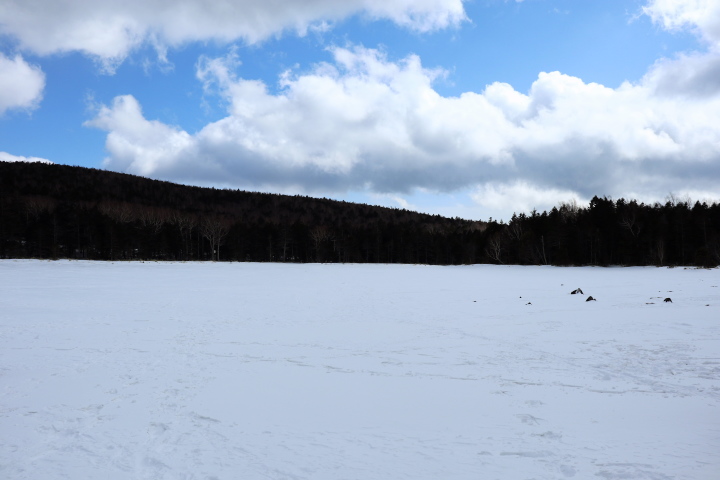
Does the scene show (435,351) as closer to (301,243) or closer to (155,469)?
(155,469)

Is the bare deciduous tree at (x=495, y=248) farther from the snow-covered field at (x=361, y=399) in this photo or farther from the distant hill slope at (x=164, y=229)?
the snow-covered field at (x=361, y=399)

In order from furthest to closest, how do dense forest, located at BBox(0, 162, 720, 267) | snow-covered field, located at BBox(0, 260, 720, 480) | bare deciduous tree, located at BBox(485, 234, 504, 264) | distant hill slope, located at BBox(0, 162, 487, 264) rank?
bare deciduous tree, located at BBox(485, 234, 504, 264) < distant hill slope, located at BBox(0, 162, 487, 264) < dense forest, located at BBox(0, 162, 720, 267) < snow-covered field, located at BBox(0, 260, 720, 480)

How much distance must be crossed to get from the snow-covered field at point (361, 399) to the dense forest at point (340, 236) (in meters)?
51.7

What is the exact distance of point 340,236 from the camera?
10056 centimetres

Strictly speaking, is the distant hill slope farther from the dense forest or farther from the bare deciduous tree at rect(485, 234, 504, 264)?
the bare deciduous tree at rect(485, 234, 504, 264)

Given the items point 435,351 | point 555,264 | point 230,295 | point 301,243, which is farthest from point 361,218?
point 435,351

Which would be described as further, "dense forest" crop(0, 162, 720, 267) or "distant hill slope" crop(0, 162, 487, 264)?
"distant hill slope" crop(0, 162, 487, 264)

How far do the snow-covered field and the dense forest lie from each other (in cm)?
5168

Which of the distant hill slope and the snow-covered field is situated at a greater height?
the distant hill slope

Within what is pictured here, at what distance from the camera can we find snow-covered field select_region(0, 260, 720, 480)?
455cm

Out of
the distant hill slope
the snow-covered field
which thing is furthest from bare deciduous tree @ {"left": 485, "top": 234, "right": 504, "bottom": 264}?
the snow-covered field

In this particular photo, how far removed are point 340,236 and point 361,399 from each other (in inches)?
3706

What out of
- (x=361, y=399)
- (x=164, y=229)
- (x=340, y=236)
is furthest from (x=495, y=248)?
(x=361, y=399)

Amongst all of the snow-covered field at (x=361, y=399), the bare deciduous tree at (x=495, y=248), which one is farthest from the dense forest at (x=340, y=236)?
the snow-covered field at (x=361, y=399)
